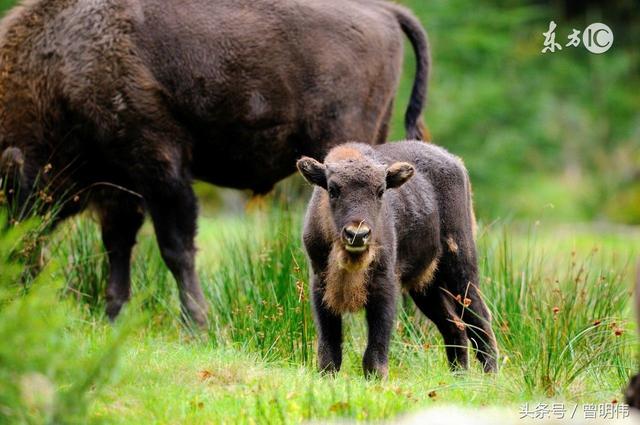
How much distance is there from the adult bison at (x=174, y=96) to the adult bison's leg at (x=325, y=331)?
6.68 feet

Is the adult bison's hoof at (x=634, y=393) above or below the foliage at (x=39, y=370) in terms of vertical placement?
above

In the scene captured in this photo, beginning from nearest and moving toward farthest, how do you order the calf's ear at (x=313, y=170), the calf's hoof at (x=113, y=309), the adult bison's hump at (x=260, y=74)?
the calf's ear at (x=313, y=170) < the adult bison's hump at (x=260, y=74) < the calf's hoof at (x=113, y=309)

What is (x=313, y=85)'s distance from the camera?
864 centimetres

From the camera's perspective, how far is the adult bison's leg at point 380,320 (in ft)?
21.5

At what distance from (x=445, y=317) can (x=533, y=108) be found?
17028 millimetres

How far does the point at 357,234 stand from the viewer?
6.15 meters

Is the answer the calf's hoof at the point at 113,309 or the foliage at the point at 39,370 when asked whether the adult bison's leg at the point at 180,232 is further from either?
the foliage at the point at 39,370

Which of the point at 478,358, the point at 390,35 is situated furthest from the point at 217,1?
the point at 478,358

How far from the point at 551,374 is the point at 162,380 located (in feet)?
7.37

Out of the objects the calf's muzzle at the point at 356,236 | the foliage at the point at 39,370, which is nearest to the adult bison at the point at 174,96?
the calf's muzzle at the point at 356,236

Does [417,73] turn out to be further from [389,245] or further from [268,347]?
[268,347]

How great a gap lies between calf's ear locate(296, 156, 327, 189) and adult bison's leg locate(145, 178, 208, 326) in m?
2.18

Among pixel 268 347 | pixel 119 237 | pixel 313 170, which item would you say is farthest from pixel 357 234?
pixel 119 237

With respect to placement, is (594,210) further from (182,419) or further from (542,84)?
(182,419)
